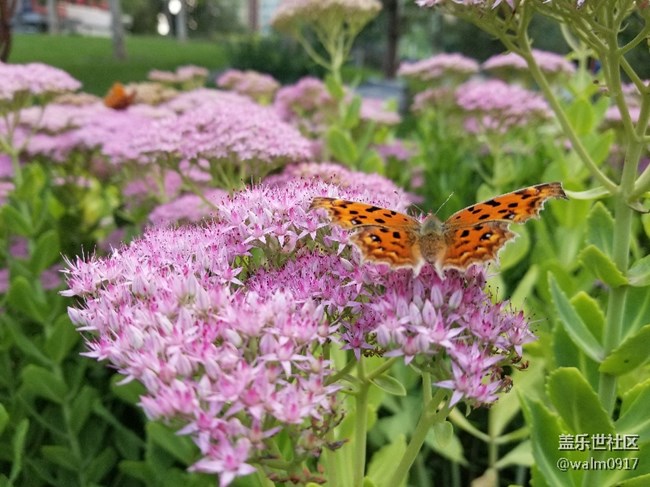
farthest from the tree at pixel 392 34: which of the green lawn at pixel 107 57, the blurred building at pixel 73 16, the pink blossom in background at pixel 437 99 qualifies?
the pink blossom in background at pixel 437 99

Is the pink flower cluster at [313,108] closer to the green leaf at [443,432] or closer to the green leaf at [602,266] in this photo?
the green leaf at [602,266]

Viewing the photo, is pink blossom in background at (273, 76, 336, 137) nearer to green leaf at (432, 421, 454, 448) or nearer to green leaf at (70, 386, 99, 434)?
green leaf at (70, 386, 99, 434)

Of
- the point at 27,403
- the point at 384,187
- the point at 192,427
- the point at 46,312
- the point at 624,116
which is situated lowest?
the point at 27,403

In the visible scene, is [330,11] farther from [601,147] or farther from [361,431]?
[361,431]

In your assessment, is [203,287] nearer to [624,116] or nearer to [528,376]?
[624,116]

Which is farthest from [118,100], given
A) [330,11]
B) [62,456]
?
[62,456]

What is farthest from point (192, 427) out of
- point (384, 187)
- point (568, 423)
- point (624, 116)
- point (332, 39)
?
point (332, 39)

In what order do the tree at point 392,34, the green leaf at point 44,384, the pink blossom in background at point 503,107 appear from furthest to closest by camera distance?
1. the tree at point 392,34
2. the pink blossom in background at point 503,107
3. the green leaf at point 44,384
